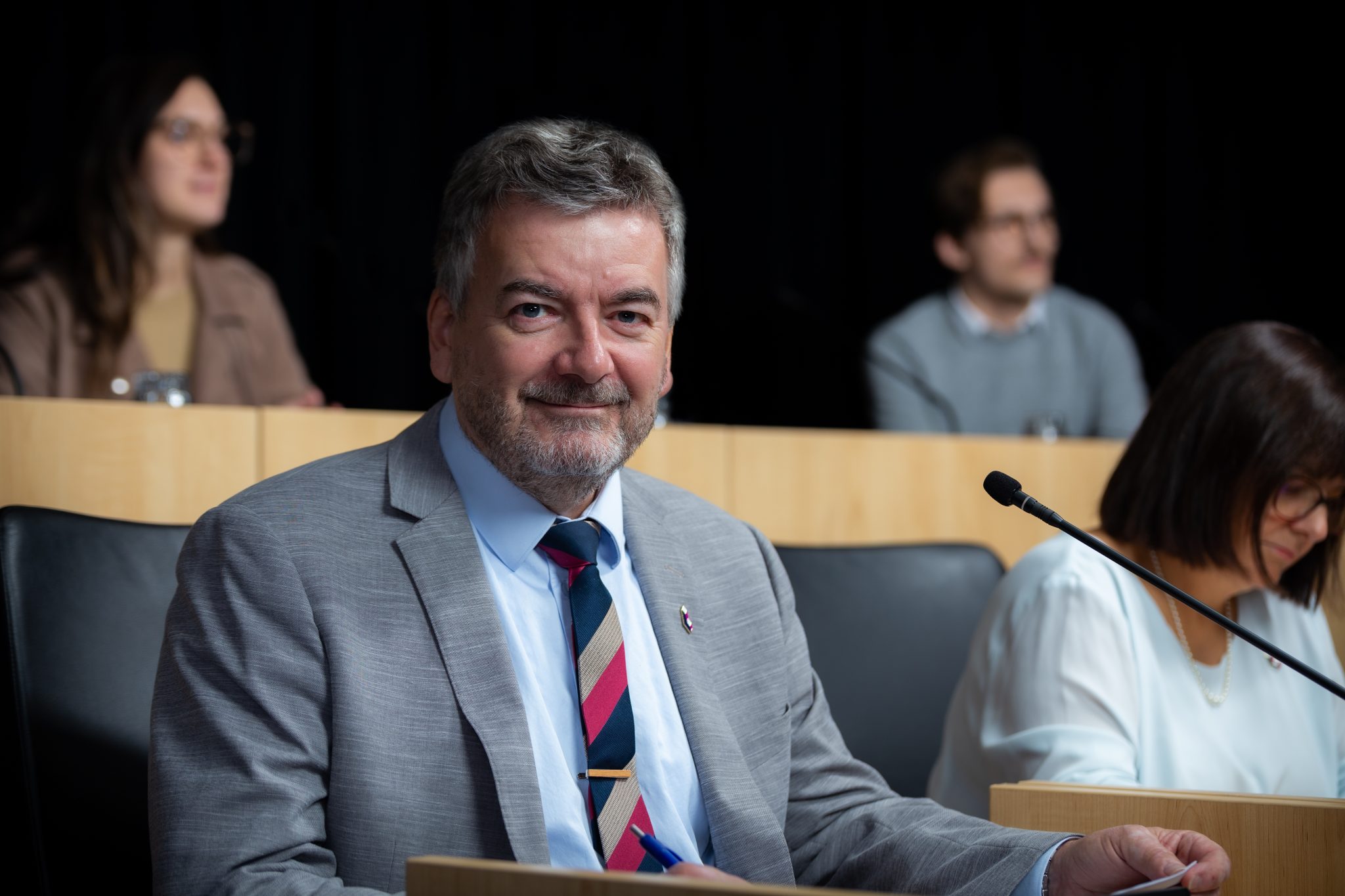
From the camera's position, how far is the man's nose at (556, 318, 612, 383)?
1457mm

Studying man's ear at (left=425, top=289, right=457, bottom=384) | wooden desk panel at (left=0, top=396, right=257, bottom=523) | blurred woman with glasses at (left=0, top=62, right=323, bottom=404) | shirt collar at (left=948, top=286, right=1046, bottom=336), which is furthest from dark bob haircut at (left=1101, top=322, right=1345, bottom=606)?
Answer: shirt collar at (left=948, top=286, right=1046, bottom=336)

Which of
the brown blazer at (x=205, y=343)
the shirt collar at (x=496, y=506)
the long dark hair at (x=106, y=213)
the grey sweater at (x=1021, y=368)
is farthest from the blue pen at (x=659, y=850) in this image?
the grey sweater at (x=1021, y=368)

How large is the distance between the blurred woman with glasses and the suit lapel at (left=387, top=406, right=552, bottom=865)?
1.17 meters

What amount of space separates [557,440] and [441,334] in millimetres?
222

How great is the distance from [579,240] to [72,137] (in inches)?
72.3

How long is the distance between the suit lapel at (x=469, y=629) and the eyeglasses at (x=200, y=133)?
1.65 metres

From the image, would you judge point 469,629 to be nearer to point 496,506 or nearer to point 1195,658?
point 496,506

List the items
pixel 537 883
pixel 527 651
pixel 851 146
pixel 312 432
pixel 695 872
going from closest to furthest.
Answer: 1. pixel 537 883
2. pixel 695 872
3. pixel 527 651
4. pixel 312 432
5. pixel 851 146

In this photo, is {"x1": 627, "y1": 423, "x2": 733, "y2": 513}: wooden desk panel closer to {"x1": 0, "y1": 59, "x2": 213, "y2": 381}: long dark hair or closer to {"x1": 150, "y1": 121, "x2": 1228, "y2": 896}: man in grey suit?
{"x1": 150, "y1": 121, "x2": 1228, "y2": 896}: man in grey suit

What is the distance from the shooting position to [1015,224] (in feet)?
12.2

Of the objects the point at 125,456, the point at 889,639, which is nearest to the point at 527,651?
the point at 125,456

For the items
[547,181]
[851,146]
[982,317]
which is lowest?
[982,317]

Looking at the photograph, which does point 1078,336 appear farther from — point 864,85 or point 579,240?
point 579,240

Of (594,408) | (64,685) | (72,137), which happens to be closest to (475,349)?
(594,408)
